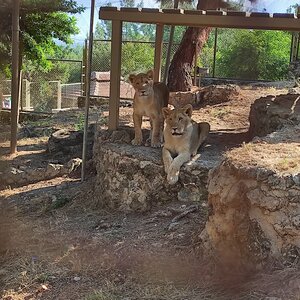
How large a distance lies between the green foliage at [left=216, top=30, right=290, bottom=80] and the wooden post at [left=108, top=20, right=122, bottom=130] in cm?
1101

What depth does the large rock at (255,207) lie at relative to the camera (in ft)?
15.1

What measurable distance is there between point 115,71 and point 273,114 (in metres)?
2.45

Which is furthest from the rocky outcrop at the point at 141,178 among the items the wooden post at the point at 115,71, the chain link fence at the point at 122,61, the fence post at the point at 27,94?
the chain link fence at the point at 122,61

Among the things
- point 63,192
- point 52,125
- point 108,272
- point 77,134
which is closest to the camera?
point 108,272

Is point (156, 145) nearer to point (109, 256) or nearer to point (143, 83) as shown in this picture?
point (143, 83)

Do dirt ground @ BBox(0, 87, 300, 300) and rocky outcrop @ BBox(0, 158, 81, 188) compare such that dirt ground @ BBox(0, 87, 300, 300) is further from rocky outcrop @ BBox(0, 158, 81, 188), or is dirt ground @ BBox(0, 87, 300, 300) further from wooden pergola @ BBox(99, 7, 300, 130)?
wooden pergola @ BBox(99, 7, 300, 130)

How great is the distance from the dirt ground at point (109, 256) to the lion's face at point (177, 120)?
92 cm

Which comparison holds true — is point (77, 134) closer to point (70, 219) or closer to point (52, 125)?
point (52, 125)

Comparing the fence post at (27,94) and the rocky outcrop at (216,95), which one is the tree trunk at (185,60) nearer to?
the rocky outcrop at (216,95)

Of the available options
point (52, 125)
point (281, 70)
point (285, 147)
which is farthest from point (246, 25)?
point (281, 70)

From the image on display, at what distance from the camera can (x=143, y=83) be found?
302 inches

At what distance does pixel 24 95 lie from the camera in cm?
1569

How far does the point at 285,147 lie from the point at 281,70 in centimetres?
1366

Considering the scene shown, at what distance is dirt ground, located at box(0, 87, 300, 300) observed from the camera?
4766 millimetres
